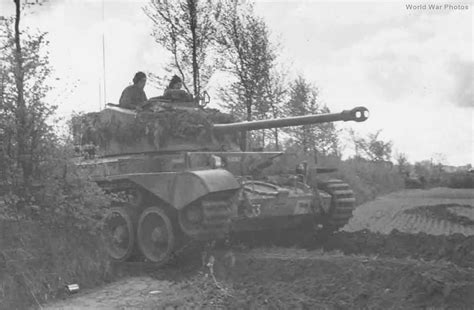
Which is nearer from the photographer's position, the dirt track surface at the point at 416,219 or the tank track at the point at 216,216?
the tank track at the point at 216,216

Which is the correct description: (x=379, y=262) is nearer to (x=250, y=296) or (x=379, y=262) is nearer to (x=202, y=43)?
(x=250, y=296)

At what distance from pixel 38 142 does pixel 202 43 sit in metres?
12.2

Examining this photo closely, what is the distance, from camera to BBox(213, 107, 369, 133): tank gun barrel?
9061mm

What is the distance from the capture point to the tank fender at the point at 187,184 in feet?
29.0

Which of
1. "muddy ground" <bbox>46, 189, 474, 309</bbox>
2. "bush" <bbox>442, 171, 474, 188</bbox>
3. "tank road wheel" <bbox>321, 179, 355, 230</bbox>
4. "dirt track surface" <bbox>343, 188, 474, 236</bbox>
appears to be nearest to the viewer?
"muddy ground" <bbox>46, 189, 474, 309</bbox>

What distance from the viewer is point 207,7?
20.2 meters

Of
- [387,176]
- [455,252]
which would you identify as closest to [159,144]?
[455,252]

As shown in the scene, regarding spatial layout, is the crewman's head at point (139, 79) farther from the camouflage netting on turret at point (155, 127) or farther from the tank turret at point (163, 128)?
the camouflage netting on turret at point (155, 127)

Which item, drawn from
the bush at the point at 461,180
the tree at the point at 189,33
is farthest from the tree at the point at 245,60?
the bush at the point at 461,180

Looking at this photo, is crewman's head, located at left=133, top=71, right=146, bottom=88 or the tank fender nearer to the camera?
the tank fender

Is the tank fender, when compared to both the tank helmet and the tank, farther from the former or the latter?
the tank helmet

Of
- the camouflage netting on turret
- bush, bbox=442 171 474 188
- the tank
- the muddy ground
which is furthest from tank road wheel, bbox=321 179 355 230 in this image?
bush, bbox=442 171 474 188

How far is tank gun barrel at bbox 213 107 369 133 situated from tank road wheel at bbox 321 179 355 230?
151cm

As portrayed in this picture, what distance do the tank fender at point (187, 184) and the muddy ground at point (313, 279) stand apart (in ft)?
3.17
